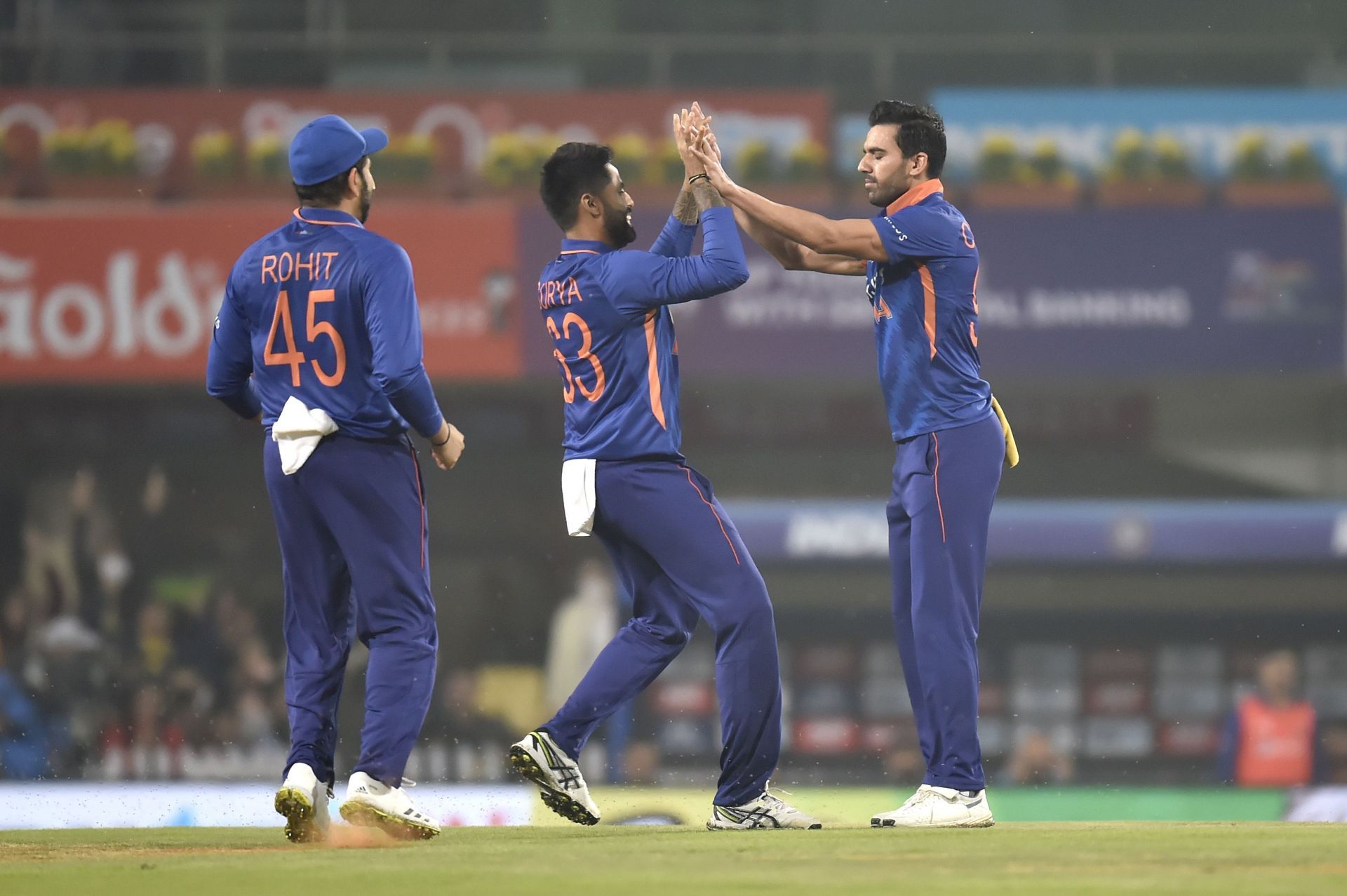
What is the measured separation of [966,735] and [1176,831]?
2.25 ft

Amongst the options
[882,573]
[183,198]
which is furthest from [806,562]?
[183,198]

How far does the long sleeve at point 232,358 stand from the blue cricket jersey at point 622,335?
887mm

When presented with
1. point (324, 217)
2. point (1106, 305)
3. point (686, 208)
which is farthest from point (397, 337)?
point (1106, 305)

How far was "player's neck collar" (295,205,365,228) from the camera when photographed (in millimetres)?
5195

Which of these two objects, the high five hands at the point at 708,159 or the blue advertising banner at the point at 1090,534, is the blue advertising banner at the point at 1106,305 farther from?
the high five hands at the point at 708,159

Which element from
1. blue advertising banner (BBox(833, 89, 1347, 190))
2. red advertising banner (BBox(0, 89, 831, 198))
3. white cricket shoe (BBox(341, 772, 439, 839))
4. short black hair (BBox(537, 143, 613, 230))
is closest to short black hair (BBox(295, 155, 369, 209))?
short black hair (BBox(537, 143, 613, 230))

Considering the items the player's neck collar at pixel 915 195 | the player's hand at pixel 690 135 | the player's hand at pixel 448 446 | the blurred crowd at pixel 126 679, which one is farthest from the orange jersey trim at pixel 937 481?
the blurred crowd at pixel 126 679

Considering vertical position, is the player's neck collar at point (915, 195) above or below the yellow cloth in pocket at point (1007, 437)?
above

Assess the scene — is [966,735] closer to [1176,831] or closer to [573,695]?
[1176,831]

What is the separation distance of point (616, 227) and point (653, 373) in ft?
1.54

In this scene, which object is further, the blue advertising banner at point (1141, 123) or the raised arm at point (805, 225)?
the blue advertising banner at point (1141, 123)

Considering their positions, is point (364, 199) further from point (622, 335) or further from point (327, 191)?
A: point (622, 335)

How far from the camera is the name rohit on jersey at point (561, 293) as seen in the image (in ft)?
17.4

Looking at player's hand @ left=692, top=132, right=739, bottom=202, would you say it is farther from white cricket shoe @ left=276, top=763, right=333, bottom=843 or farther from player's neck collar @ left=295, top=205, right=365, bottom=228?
white cricket shoe @ left=276, top=763, right=333, bottom=843
